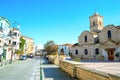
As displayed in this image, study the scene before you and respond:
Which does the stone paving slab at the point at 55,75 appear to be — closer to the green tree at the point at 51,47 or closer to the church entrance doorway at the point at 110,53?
the church entrance doorway at the point at 110,53

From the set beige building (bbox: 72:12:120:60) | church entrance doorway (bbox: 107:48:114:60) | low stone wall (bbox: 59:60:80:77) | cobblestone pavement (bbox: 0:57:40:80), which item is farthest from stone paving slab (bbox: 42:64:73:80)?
church entrance doorway (bbox: 107:48:114:60)

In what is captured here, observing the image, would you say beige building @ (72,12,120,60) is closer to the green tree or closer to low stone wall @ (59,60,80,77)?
low stone wall @ (59,60,80,77)

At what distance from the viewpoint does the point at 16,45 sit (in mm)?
57438

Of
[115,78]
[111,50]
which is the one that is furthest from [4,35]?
[115,78]

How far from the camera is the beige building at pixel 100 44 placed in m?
36.8

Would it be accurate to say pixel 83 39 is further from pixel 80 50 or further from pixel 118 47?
pixel 118 47

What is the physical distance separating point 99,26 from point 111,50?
1705 cm

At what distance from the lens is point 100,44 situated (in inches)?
1585

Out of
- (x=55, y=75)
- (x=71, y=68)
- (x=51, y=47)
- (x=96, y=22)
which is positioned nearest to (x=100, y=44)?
(x=96, y=22)

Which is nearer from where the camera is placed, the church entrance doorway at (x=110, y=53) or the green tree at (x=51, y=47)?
the church entrance doorway at (x=110, y=53)

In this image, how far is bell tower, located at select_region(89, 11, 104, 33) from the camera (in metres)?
52.6

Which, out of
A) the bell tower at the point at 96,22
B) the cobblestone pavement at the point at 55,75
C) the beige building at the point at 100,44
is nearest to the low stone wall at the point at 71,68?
the cobblestone pavement at the point at 55,75

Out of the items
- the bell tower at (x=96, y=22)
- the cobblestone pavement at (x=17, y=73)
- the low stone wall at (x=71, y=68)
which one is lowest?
the cobblestone pavement at (x=17, y=73)

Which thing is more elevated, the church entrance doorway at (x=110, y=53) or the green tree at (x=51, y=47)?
the green tree at (x=51, y=47)
